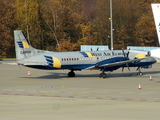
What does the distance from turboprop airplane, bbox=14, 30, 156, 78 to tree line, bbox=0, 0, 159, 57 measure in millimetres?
55707

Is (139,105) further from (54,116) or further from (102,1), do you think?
(102,1)

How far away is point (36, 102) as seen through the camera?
70.3 feet

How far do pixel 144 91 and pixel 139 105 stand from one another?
713cm

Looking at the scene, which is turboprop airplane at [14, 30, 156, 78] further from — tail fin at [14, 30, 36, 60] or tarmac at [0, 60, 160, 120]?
tarmac at [0, 60, 160, 120]

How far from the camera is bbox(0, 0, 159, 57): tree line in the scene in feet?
315

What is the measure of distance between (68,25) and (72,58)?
61.4 m

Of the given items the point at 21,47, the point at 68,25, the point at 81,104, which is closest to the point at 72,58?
the point at 21,47

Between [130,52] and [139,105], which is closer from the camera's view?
[139,105]

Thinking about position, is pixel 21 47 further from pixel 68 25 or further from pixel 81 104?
pixel 68 25

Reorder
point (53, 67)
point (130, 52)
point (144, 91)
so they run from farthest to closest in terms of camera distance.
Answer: point (130, 52)
point (53, 67)
point (144, 91)

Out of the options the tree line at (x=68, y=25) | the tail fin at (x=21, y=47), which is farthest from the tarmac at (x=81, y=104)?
the tree line at (x=68, y=25)

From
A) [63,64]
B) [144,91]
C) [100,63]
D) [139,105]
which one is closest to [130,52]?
[100,63]

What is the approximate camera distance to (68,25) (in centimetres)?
9881

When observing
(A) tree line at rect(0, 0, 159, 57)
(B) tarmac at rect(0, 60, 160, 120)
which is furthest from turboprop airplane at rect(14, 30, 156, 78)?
(A) tree line at rect(0, 0, 159, 57)
